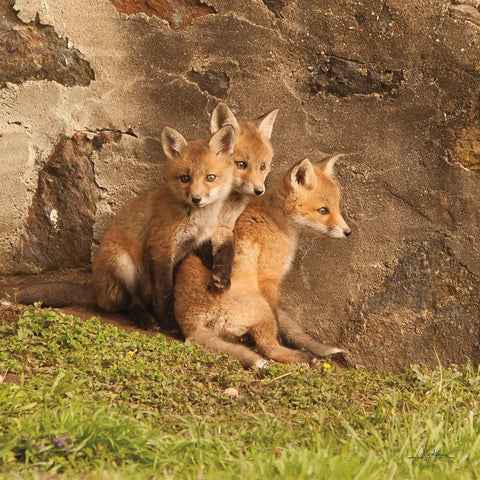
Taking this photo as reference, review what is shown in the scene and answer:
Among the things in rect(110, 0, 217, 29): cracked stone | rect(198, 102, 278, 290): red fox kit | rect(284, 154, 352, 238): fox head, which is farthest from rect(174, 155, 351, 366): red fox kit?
rect(110, 0, 217, 29): cracked stone

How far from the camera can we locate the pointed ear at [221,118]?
5.71 metres

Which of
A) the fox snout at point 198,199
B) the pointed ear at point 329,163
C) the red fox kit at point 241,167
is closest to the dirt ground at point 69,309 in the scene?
the red fox kit at point 241,167

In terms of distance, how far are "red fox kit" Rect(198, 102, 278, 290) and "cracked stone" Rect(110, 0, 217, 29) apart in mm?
851

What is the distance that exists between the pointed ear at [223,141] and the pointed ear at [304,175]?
531mm

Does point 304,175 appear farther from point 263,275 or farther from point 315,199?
point 263,275

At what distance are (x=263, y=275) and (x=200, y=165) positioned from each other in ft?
3.35

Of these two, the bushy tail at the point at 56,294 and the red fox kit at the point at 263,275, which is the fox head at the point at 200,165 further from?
the bushy tail at the point at 56,294

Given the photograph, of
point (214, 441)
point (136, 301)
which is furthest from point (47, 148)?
point (214, 441)

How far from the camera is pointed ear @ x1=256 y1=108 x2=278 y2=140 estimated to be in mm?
5797

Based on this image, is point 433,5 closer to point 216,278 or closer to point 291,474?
point 216,278

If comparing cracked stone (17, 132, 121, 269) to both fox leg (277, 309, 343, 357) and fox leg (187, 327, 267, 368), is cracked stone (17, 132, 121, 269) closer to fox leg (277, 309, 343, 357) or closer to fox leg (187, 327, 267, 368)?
fox leg (187, 327, 267, 368)

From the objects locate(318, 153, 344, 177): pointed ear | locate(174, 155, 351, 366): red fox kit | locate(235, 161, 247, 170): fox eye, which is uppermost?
locate(318, 153, 344, 177): pointed ear

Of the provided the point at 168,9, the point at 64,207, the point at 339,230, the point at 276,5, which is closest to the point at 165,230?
the point at 64,207

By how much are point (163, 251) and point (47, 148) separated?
1490 mm
